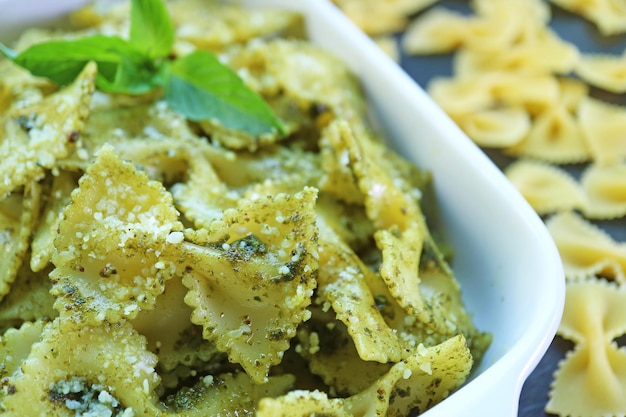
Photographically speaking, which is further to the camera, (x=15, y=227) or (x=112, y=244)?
(x=15, y=227)

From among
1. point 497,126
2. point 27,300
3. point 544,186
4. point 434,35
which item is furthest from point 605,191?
point 27,300

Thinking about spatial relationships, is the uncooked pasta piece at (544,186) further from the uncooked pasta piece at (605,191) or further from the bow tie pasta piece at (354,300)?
the bow tie pasta piece at (354,300)

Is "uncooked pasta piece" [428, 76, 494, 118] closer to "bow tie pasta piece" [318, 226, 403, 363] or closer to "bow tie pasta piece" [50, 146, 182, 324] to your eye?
"bow tie pasta piece" [318, 226, 403, 363]

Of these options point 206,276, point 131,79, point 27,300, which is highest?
point 131,79

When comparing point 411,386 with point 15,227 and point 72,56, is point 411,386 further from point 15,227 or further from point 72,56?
point 72,56

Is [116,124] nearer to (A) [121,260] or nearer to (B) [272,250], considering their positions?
(A) [121,260]

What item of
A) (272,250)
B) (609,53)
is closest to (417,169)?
(272,250)
